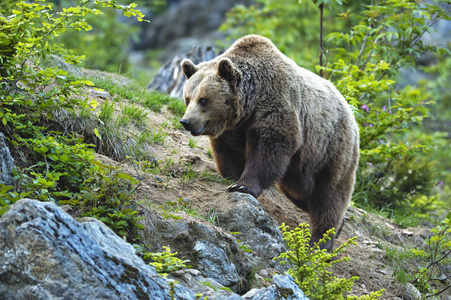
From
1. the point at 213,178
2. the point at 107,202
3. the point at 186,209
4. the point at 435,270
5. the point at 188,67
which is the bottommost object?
the point at 435,270

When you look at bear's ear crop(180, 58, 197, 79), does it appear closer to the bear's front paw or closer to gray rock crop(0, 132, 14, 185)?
the bear's front paw

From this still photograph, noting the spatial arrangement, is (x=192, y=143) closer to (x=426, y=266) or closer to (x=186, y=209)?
(x=186, y=209)

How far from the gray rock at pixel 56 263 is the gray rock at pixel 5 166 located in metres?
0.89

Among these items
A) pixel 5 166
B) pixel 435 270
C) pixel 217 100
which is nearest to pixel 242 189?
pixel 217 100

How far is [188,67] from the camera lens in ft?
19.6

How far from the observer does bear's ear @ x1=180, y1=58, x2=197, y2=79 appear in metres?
5.93

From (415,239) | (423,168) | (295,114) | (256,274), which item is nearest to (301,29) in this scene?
→ (423,168)

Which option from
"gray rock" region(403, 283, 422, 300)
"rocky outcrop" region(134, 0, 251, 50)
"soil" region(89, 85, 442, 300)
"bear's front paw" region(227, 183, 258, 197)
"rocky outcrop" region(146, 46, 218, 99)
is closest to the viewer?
"soil" region(89, 85, 442, 300)

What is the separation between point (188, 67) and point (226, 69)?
62cm

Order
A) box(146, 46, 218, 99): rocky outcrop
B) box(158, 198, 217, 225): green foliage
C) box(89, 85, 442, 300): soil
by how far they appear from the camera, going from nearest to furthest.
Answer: box(158, 198, 217, 225): green foliage → box(89, 85, 442, 300): soil → box(146, 46, 218, 99): rocky outcrop

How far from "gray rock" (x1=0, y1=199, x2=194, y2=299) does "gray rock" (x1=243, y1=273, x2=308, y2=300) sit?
2.30 feet

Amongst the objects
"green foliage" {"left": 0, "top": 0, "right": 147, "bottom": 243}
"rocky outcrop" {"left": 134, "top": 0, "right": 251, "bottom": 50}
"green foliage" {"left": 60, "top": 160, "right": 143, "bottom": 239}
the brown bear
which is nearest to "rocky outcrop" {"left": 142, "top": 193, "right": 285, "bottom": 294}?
"green foliage" {"left": 60, "top": 160, "right": 143, "bottom": 239}

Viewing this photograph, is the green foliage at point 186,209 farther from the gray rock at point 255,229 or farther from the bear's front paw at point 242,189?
the bear's front paw at point 242,189

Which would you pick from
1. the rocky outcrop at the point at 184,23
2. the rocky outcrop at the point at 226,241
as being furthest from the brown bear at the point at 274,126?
the rocky outcrop at the point at 184,23
